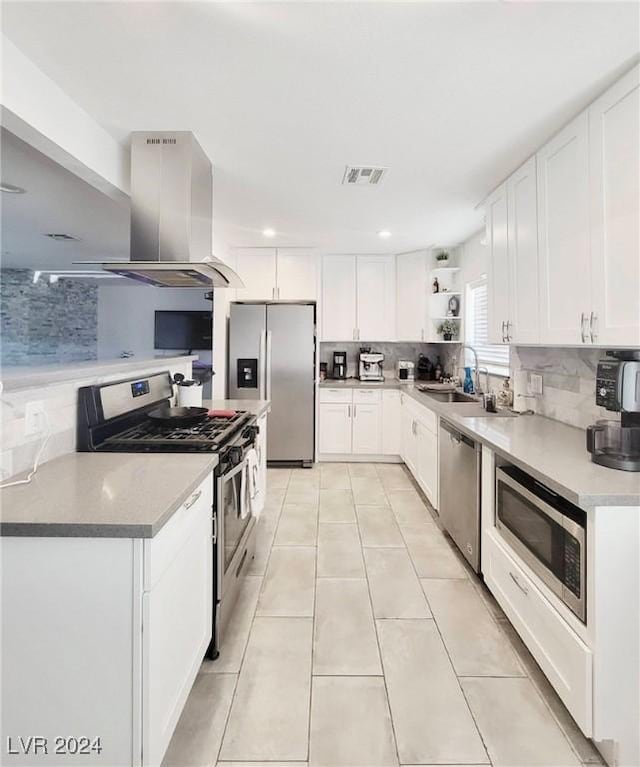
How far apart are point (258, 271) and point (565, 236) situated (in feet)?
11.0

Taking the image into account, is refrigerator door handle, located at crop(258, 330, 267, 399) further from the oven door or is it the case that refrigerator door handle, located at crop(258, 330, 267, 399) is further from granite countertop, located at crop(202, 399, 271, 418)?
the oven door

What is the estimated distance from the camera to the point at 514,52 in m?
1.56

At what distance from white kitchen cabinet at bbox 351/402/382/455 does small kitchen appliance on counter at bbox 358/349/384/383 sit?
0.41m

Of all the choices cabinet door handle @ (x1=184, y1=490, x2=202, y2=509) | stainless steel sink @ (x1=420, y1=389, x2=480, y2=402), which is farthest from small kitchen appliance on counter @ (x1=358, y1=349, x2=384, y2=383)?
cabinet door handle @ (x1=184, y1=490, x2=202, y2=509)

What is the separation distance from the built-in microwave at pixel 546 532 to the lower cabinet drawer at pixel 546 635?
0.26ft

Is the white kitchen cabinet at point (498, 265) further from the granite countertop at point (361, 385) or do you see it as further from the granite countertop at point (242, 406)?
the granite countertop at point (361, 385)

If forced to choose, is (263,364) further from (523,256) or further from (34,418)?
(34,418)

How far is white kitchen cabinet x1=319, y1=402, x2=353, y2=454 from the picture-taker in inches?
188

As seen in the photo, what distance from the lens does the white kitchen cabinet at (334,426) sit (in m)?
4.77

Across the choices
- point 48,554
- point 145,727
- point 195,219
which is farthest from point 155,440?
point 195,219

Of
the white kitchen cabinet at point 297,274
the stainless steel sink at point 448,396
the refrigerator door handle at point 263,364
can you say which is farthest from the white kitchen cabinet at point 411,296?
the refrigerator door handle at point 263,364

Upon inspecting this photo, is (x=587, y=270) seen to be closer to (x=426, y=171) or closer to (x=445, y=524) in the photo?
(x=426, y=171)

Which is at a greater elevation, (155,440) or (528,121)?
(528,121)

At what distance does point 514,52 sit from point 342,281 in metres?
3.41
